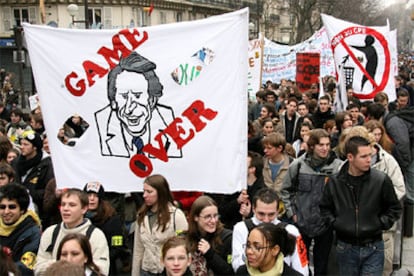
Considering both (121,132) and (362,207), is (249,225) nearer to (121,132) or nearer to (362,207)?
(362,207)

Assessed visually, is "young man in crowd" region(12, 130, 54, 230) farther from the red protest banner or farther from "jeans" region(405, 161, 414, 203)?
the red protest banner

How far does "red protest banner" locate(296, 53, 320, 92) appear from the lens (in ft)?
44.1

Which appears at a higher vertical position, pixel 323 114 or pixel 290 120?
pixel 323 114

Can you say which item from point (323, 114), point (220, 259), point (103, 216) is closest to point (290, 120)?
point (323, 114)

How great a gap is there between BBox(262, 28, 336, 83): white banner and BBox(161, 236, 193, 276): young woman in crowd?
1359 cm

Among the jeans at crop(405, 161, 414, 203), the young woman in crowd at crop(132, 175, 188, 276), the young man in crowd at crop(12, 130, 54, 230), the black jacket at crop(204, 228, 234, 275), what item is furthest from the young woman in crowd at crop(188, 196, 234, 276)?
the jeans at crop(405, 161, 414, 203)

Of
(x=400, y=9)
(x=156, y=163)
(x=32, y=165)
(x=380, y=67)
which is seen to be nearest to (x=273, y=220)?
(x=156, y=163)

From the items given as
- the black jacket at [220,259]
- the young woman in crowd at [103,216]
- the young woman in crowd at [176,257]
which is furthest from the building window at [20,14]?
the young woman in crowd at [176,257]

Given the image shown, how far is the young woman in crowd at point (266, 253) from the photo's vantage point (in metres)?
3.37

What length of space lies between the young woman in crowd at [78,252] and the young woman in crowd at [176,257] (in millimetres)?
471

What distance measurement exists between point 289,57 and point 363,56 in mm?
7742

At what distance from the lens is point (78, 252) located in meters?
3.58

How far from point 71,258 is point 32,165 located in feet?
9.41

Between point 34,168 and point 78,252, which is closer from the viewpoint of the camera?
point 78,252
